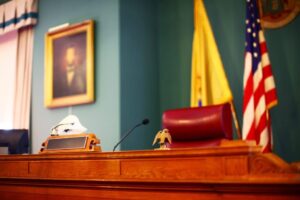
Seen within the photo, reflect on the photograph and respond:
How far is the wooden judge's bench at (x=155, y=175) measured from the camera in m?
1.26

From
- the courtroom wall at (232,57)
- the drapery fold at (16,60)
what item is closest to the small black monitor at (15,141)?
the drapery fold at (16,60)

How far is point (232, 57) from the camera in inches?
147

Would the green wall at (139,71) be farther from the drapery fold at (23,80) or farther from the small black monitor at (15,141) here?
the drapery fold at (23,80)

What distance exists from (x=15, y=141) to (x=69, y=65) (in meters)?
1.17

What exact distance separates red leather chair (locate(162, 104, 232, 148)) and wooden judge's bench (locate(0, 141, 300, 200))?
0.92 m

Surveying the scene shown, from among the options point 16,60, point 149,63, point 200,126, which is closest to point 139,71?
point 149,63

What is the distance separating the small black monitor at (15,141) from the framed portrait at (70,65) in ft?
2.62

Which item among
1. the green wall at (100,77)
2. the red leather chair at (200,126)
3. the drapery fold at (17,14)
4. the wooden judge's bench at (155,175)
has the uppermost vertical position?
the drapery fold at (17,14)

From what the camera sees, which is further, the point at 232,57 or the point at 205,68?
the point at 232,57

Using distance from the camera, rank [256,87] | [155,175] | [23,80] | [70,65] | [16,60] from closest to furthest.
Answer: [155,175], [256,87], [70,65], [23,80], [16,60]

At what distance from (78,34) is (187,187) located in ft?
9.58

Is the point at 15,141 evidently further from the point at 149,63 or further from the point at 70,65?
the point at 149,63

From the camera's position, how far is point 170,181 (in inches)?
58.3

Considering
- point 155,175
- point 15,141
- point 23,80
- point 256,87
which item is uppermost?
point 23,80
